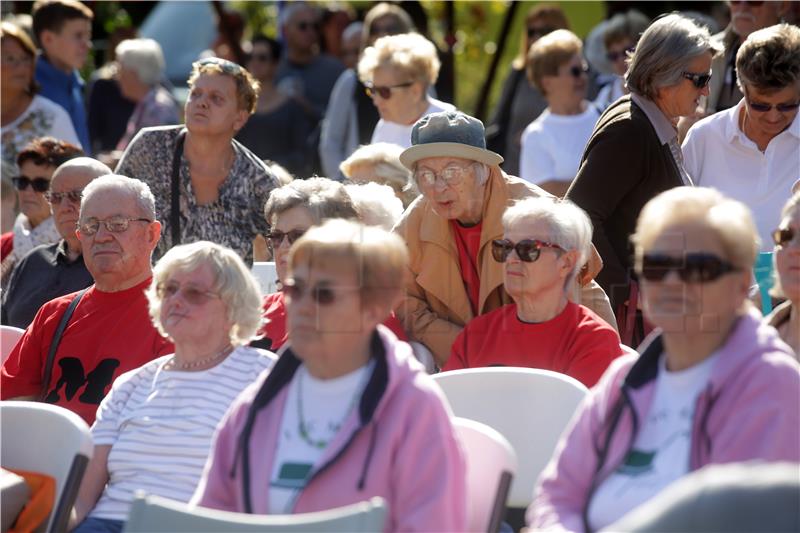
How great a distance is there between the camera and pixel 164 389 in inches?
156

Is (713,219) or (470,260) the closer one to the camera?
(713,219)

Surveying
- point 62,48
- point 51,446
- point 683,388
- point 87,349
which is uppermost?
point 62,48

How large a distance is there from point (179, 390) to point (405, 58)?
10.5 feet

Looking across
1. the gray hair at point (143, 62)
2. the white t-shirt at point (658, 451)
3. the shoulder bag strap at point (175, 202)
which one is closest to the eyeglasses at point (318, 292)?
the white t-shirt at point (658, 451)

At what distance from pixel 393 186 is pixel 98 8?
683cm

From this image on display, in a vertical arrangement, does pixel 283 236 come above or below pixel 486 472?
above

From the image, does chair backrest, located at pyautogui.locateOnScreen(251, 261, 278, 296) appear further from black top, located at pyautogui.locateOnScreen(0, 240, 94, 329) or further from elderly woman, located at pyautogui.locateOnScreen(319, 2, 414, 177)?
elderly woman, located at pyautogui.locateOnScreen(319, 2, 414, 177)

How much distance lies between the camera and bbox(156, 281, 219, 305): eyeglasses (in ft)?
13.1

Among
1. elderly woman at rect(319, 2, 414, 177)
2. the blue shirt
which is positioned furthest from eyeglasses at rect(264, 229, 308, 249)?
the blue shirt

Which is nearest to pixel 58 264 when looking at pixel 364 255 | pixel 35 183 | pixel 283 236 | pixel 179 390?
pixel 35 183

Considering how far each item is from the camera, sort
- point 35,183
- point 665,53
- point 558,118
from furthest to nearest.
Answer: point 558,118 → point 35,183 → point 665,53

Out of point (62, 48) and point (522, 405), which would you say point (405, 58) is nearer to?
point (62, 48)

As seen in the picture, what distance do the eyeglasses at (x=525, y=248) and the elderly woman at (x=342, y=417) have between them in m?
1.07

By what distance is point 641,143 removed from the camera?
4.95 meters
